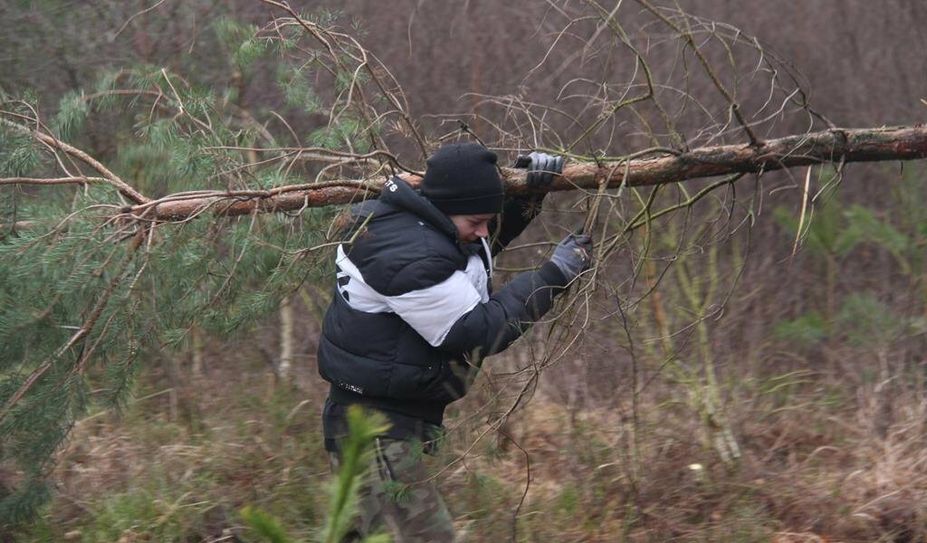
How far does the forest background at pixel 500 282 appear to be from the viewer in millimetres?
4285

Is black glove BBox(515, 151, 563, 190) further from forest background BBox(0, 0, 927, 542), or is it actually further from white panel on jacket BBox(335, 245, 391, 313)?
white panel on jacket BBox(335, 245, 391, 313)

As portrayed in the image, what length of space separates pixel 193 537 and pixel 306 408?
3.74 ft

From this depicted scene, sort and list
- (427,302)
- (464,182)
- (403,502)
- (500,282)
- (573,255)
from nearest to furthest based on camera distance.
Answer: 1. (427,302)
2. (464,182)
3. (403,502)
4. (573,255)
5. (500,282)

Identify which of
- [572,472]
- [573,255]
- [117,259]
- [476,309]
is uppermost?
[573,255]

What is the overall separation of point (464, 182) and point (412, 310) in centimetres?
47

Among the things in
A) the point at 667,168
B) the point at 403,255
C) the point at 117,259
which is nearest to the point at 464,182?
the point at 403,255

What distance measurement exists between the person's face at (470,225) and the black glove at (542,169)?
0.31 m

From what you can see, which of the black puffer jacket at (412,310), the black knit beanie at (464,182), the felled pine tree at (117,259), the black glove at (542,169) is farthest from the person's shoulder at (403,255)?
the black glove at (542,169)

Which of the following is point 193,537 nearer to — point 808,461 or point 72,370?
point 72,370

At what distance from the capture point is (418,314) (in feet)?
12.3

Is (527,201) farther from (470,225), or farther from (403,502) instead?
(403,502)

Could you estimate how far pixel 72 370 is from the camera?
4.34 meters

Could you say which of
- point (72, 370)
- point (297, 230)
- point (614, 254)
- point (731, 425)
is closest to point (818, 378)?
point (731, 425)

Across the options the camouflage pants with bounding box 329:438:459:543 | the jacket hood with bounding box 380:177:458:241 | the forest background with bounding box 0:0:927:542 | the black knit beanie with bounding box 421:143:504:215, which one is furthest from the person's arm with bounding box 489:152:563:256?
the camouflage pants with bounding box 329:438:459:543
